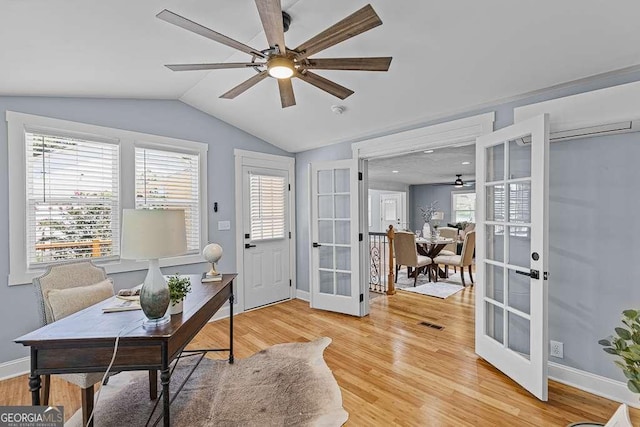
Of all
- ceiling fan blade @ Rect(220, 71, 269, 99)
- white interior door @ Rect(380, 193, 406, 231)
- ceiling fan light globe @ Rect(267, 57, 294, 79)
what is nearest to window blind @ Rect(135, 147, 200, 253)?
ceiling fan blade @ Rect(220, 71, 269, 99)

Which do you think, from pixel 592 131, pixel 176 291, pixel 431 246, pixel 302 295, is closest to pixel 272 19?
pixel 176 291

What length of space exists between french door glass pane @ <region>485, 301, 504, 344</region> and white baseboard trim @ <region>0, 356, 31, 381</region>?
13.5ft

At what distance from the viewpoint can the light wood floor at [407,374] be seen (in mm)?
2082

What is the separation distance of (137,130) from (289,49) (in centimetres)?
245

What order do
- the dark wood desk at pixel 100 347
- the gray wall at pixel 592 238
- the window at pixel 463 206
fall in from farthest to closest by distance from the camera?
1. the window at pixel 463 206
2. the gray wall at pixel 592 238
3. the dark wood desk at pixel 100 347

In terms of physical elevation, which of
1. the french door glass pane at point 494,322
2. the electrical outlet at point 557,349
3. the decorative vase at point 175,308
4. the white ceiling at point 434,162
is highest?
the white ceiling at point 434,162

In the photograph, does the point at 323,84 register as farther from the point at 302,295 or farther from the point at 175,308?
the point at 302,295

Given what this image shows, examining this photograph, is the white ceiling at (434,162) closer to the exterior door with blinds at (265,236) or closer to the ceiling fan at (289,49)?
the exterior door with blinds at (265,236)

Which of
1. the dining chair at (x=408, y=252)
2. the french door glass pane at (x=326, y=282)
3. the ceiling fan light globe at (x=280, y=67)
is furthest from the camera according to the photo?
the dining chair at (x=408, y=252)

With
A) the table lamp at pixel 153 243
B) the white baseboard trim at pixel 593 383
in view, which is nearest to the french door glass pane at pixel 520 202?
the white baseboard trim at pixel 593 383

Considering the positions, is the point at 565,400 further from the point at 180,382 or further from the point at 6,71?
the point at 6,71

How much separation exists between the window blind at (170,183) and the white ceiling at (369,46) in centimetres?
71

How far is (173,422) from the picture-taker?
2016mm

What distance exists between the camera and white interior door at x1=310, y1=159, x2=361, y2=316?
400 centimetres
